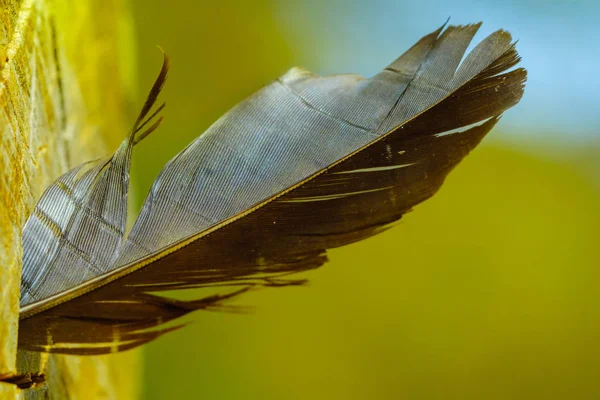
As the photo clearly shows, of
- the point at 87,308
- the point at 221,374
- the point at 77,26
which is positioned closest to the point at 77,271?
the point at 87,308

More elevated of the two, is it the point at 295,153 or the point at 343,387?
the point at 295,153

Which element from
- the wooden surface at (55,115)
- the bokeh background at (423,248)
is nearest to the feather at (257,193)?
the wooden surface at (55,115)

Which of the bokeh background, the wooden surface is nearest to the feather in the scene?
the wooden surface

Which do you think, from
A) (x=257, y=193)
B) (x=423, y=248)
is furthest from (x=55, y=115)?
(x=423, y=248)

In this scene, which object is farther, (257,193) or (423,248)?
(423,248)

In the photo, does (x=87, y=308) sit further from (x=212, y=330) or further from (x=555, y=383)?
(x=555, y=383)

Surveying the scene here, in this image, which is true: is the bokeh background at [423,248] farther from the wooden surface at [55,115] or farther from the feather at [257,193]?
the feather at [257,193]

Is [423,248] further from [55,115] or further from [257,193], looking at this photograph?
[55,115]
